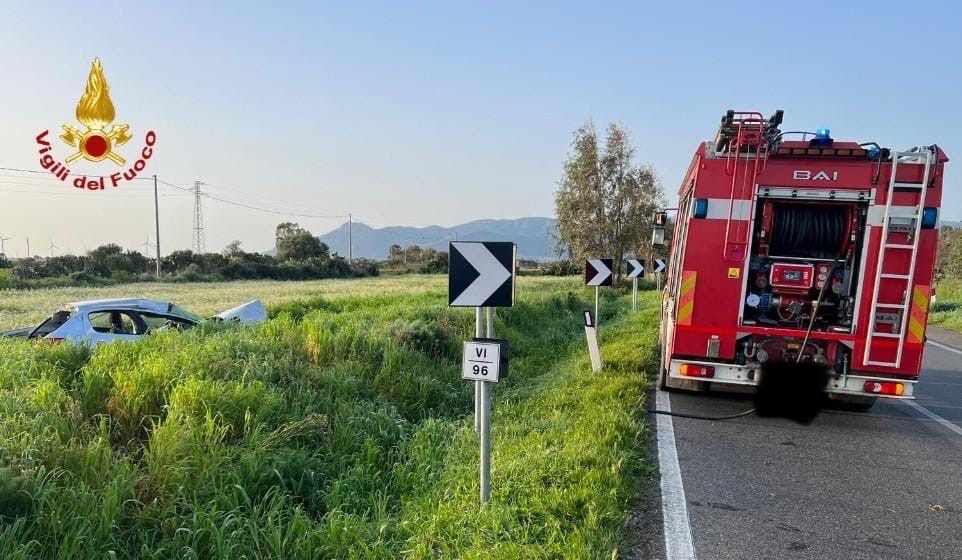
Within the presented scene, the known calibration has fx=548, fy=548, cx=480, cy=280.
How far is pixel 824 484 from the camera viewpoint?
14.9 feet

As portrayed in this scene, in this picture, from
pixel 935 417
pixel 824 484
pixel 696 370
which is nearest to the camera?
pixel 824 484

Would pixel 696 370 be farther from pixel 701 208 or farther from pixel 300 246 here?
pixel 300 246

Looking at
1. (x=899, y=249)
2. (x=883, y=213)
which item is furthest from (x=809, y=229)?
(x=899, y=249)

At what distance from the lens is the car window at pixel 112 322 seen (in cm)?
862

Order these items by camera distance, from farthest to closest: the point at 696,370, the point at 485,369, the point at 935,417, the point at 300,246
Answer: the point at 300,246 < the point at 935,417 < the point at 696,370 < the point at 485,369

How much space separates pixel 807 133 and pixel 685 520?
16.2ft

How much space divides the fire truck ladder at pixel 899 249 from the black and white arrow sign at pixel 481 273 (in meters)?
4.30

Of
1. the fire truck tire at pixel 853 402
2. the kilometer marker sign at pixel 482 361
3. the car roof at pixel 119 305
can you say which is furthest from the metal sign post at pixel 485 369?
the car roof at pixel 119 305

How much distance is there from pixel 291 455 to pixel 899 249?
6207 millimetres

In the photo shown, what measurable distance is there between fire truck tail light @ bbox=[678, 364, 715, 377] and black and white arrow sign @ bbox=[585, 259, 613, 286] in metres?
4.23

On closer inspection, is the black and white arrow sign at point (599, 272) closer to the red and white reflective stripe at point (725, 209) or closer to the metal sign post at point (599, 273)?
the metal sign post at point (599, 273)

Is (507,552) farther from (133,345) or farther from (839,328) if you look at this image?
(133,345)

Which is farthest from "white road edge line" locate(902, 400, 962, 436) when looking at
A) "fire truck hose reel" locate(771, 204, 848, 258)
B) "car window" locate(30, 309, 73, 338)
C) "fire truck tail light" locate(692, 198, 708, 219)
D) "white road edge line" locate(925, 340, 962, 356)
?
"car window" locate(30, 309, 73, 338)

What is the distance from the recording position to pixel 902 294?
223 inches
